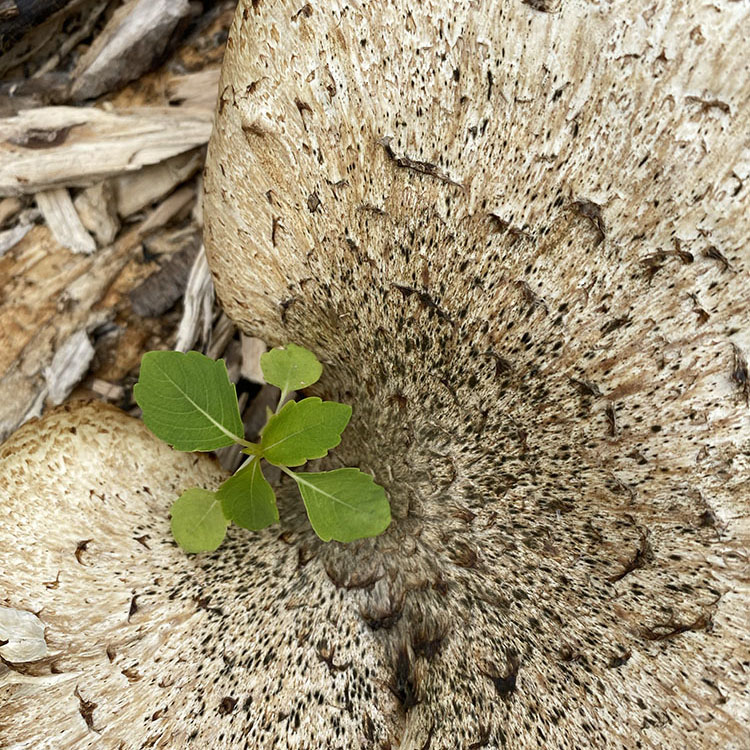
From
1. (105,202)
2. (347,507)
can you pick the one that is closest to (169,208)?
(105,202)

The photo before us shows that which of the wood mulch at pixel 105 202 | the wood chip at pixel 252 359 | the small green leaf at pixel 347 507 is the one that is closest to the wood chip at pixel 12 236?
the wood mulch at pixel 105 202

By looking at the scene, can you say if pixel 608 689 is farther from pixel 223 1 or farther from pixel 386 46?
pixel 223 1

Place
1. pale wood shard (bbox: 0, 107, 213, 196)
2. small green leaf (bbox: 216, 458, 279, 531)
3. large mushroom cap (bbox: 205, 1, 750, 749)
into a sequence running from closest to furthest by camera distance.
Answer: large mushroom cap (bbox: 205, 1, 750, 749), small green leaf (bbox: 216, 458, 279, 531), pale wood shard (bbox: 0, 107, 213, 196)

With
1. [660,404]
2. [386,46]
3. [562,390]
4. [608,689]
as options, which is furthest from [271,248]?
[608,689]

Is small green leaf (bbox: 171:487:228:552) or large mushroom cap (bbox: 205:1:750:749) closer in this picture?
large mushroom cap (bbox: 205:1:750:749)

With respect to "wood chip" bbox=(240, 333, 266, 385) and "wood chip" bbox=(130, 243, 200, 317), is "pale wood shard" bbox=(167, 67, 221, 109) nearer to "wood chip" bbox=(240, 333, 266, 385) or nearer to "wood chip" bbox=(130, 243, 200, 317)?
"wood chip" bbox=(130, 243, 200, 317)

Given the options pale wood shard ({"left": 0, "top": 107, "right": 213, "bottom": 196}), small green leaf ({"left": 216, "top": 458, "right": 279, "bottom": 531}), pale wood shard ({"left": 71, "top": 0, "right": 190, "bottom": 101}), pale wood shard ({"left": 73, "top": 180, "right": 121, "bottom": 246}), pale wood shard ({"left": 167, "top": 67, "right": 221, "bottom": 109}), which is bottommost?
small green leaf ({"left": 216, "top": 458, "right": 279, "bottom": 531})

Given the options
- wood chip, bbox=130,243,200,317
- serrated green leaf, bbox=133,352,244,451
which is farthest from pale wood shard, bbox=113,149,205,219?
serrated green leaf, bbox=133,352,244,451
